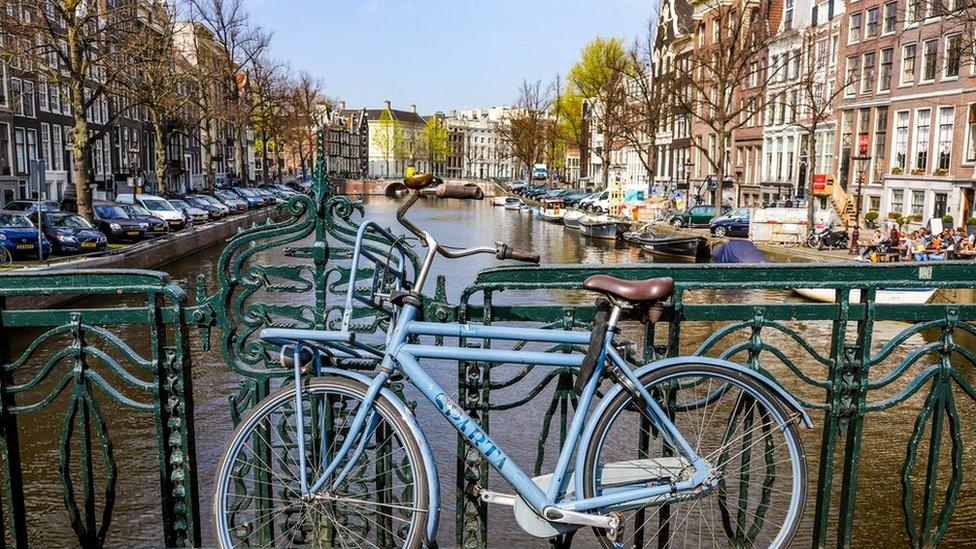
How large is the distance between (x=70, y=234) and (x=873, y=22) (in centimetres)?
3299

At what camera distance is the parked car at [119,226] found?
1024 inches

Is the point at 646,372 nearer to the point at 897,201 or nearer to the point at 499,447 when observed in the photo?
the point at 499,447

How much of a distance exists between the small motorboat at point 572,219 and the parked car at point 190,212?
59.6 ft

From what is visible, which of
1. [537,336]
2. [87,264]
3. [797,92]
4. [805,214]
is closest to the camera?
[537,336]

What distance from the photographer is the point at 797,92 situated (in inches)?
1689

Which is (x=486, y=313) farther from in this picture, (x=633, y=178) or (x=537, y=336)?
(x=633, y=178)

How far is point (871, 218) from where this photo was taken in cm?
3366

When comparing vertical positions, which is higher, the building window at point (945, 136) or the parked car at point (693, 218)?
the building window at point (945, 136)

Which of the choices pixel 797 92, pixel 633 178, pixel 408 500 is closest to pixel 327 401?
pixel 408 500

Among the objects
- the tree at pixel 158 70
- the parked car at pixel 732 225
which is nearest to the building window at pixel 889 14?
the parked car at pixel 732 225

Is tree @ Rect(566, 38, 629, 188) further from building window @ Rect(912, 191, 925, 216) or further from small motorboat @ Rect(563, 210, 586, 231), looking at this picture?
building window @ Rect(912, 191, 925, 216)

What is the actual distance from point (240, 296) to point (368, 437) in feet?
3.38

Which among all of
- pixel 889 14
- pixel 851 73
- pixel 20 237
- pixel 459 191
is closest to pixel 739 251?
pixel 889 14

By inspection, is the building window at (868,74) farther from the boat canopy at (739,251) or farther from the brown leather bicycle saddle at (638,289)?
the brown leather bicycle saddle at (638,289)
